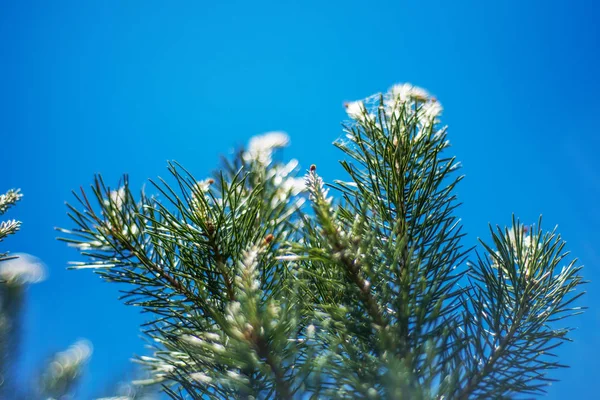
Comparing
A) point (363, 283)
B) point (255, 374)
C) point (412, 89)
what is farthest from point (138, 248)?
point (412, 89)

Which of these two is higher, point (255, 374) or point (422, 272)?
point (422, 272)

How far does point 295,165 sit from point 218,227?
0.59 m

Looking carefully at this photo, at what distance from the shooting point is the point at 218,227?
3.40ft

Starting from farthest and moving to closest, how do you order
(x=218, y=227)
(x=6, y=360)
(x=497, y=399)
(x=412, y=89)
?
(x=412, y=89), (x=6, y=360), (x=218, y=227), (x=497, y=399)

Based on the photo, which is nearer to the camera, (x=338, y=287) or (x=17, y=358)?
(x=338, y=287)

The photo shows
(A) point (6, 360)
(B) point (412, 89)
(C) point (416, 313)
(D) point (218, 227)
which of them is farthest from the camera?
(B) point (412, 89)

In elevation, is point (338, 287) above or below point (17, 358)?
above

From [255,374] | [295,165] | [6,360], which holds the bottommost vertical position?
[6,360]

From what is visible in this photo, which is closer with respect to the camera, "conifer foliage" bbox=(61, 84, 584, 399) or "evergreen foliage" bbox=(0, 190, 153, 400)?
"conifer foliage" bbox=(61, 84, 584, 399)

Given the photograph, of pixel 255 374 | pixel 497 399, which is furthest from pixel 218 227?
pixel 497 399

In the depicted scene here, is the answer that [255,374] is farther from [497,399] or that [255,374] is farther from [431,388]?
[497,399]

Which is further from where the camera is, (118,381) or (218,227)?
(118,381)

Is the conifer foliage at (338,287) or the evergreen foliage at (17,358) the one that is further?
the evergreen foliage at (17,358)

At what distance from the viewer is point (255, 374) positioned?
0.91 metres
